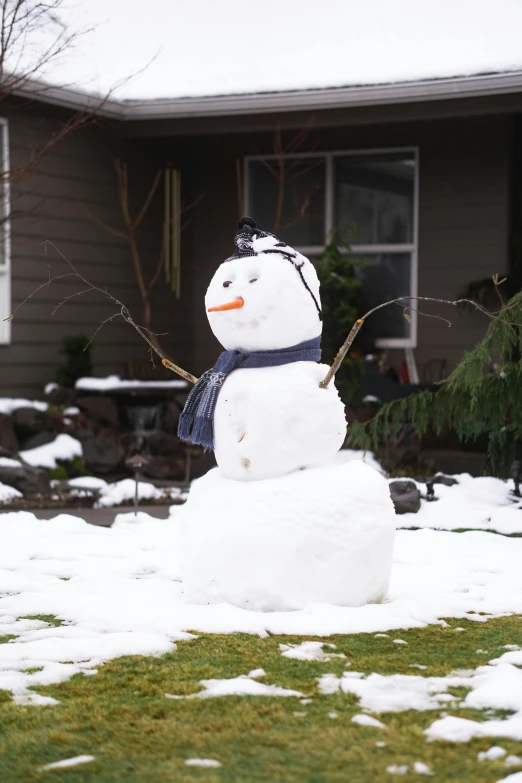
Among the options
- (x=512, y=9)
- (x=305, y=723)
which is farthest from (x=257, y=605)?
(x=512, y=9)

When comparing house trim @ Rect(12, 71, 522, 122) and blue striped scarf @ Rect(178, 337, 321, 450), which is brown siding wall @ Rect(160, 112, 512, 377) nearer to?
house trim @ Rect(12, 71, 522, 122)

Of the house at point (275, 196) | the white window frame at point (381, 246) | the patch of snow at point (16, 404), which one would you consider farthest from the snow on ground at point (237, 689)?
the white window frame at point (381, 246)

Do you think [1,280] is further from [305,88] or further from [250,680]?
[250,680]

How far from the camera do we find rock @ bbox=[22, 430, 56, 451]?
10.3m

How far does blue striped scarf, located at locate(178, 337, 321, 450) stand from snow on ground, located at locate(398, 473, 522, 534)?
2677mm

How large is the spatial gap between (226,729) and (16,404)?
26.1ft

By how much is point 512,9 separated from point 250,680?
32.8ft

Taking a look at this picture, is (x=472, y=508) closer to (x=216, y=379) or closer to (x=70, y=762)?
(x=216, y=379)

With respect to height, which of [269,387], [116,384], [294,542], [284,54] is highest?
[284,54]

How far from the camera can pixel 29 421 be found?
409 inches

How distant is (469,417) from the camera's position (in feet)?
26.9

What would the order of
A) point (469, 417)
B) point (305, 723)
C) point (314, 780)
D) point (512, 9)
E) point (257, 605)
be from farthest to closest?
point (512, 9) → point (469, 417) → point (257, 605) → point (305, 723) → point (314, 780)

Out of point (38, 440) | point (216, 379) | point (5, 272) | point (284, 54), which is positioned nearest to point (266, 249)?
point (216, 379)

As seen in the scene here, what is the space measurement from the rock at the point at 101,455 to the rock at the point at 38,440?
0.35 metres
